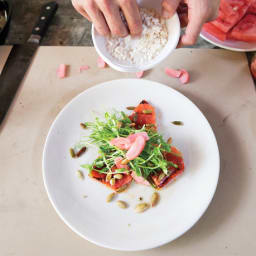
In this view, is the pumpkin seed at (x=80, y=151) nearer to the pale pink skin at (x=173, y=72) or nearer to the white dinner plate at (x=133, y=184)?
the white dinner plate at (x=133, y=184)

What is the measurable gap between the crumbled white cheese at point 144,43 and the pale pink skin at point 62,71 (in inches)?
21.5

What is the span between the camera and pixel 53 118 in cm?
159

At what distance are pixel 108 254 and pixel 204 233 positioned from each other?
0.48 meters

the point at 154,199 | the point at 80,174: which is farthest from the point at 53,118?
the point at 154,199

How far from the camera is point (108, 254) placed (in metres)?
1.24

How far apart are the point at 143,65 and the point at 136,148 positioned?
0.41m

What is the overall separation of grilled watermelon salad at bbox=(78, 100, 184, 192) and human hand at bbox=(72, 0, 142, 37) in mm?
438

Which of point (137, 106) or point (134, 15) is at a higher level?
point (134, 15)

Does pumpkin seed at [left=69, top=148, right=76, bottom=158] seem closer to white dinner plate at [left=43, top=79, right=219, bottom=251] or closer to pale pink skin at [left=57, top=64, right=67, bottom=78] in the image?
white dinner plate at [left=43, top=79, right=219, bottom=251]

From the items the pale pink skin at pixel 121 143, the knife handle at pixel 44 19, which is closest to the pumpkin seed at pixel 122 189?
the pale pink skin at pixel 121 143

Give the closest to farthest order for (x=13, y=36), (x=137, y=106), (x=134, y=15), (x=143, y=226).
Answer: (x=134, y=15)
(x=143, y=226)
(x=137, y=106)
(x=13, y=36)

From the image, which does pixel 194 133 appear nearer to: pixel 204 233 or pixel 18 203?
pixel 204 233

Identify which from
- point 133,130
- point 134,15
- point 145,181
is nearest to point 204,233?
point 145,181

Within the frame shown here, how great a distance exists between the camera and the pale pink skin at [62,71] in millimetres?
1710
